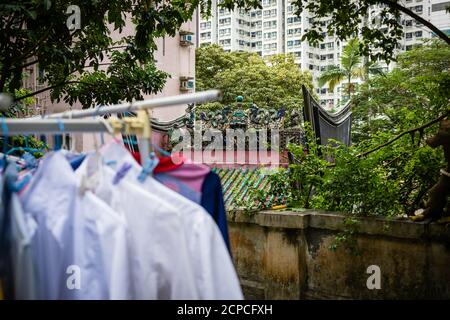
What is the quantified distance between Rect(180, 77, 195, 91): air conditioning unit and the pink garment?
72.9ft

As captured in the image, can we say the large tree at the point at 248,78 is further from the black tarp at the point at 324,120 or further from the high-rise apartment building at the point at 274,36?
the high-rise apartment building at the point at 274,36

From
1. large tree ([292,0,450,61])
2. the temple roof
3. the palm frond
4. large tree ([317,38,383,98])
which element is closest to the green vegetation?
large tree ([292,0,450,61])

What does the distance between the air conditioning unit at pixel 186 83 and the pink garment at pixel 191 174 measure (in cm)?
2221

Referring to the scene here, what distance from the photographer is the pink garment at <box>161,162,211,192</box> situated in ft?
6.09

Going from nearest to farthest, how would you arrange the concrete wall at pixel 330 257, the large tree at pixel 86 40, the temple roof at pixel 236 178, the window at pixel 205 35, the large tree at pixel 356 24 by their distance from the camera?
the concrete wall at pixel 330 257
the large tree at pixel 356 24
the large tree at pixel 86 40
the temple roof at pixel 236 178
the window at pixel 205 35

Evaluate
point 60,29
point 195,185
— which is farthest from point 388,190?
point 60,29

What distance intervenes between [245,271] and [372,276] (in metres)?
1.30

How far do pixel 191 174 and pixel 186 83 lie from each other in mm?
22468

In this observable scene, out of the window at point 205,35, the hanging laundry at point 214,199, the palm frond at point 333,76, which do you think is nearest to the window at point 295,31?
the window at point 205,35

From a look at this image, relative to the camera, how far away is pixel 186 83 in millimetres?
23938

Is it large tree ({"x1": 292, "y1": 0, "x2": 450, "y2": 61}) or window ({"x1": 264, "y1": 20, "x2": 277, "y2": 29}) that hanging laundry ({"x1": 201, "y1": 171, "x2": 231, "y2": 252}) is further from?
window ({"x1": 264, "y1": 20, "x2": 277, "y2": 29})

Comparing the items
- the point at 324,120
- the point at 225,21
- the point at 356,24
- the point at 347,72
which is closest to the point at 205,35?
the point at 225,21

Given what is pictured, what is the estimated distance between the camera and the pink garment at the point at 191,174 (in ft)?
6.09

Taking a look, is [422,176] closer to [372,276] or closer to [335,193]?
[335,193]
